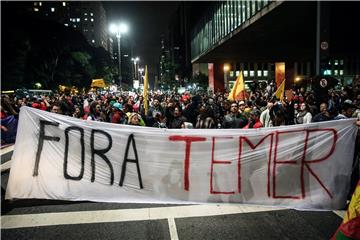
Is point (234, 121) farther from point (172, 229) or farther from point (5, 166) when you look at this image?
point (5, 166)

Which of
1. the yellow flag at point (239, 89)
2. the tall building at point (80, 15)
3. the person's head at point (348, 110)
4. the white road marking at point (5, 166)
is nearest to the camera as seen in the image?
the person's head at point (348, 110)

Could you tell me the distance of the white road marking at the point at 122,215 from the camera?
519 cm

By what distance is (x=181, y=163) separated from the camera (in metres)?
5.70

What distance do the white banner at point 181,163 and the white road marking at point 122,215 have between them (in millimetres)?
132

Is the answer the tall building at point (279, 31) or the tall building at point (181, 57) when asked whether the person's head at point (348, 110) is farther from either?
the tall building at point (181, 57)

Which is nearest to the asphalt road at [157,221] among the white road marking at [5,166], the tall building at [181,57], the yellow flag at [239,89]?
the white road marking at [5,166]

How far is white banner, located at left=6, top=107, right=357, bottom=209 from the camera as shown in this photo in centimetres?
555

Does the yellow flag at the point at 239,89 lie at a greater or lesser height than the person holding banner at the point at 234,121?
greater

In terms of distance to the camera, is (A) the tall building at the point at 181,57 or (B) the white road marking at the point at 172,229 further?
(A) the tall building at the point at 181,57

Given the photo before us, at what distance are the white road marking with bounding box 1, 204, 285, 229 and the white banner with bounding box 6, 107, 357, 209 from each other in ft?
0.43

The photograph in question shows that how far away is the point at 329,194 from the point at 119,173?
331cm

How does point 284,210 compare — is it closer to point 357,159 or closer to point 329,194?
point 329,194

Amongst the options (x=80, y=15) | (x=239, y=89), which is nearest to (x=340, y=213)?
(x=239, y=89)

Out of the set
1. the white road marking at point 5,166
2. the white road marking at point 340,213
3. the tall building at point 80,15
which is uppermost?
the tall building at point 80,15
